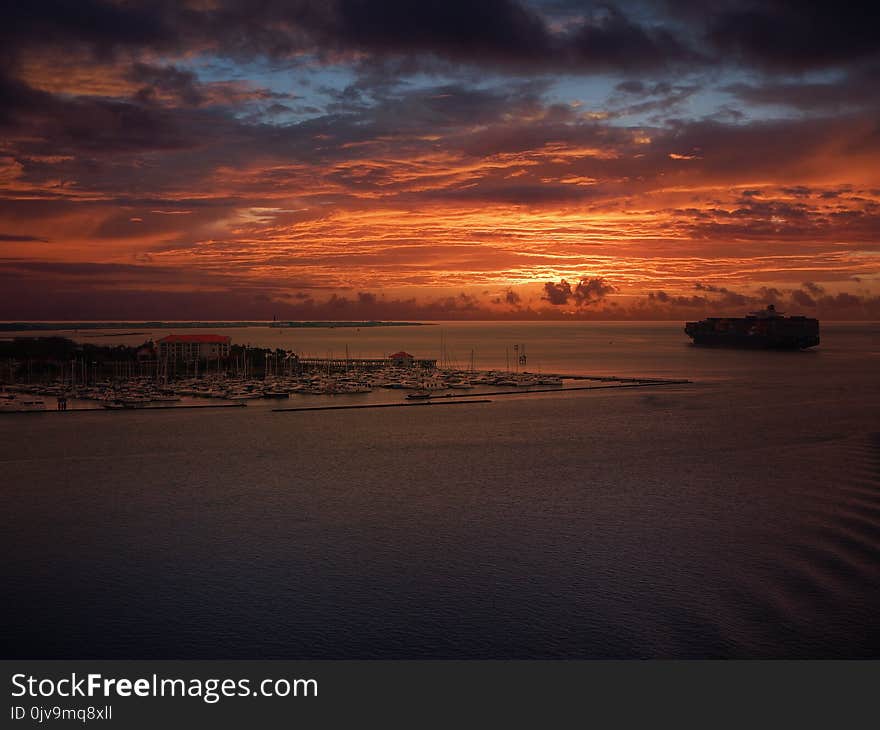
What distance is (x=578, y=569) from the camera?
16.5 m

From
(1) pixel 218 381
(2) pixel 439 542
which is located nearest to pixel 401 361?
(1) pixel 218 381

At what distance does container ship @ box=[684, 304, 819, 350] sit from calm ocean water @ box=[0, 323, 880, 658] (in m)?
92.9

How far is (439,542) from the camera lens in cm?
1873

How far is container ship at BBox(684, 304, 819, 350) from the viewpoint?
12500 cm

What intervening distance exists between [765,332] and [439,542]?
119 meters

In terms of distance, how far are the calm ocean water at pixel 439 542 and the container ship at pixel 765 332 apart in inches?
3658

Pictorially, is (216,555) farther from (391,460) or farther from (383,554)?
(391,460)

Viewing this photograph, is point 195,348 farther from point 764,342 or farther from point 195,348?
point 764,342

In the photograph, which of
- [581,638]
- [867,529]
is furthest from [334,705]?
[867,529]

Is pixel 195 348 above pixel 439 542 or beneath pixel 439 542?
above

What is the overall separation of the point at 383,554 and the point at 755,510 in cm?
1072

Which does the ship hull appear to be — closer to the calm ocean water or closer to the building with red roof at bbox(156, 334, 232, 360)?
the building with red roof at bbox(156, 334, 232, 360)

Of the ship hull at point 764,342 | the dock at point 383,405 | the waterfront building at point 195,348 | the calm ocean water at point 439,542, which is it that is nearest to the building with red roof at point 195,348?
the waterfront building at point 195,348

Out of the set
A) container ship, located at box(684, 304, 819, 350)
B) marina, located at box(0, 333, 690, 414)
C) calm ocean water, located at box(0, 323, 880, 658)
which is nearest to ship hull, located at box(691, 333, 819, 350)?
container ship, located at box(684, 304, 819, 350)
